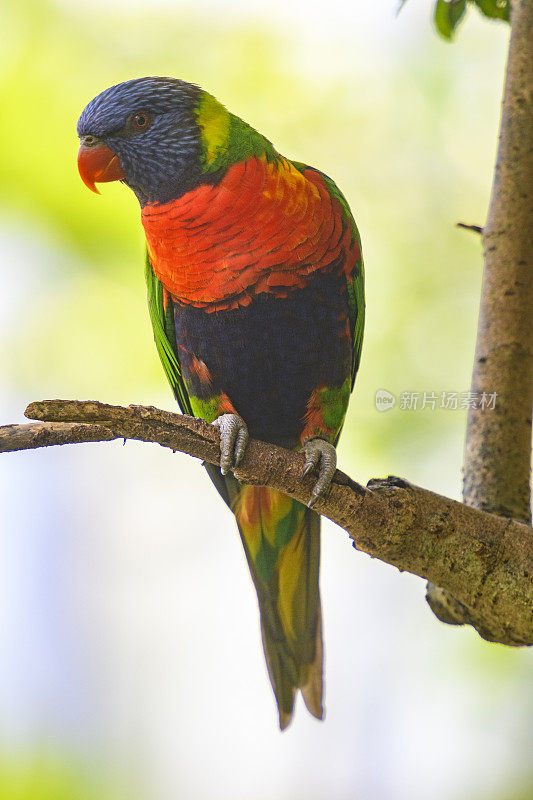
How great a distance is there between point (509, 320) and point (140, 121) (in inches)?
40.1

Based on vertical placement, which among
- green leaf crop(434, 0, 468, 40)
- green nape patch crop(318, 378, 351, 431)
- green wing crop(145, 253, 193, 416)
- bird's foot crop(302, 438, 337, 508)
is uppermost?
green leaf crop(434, 0, 468, 40)

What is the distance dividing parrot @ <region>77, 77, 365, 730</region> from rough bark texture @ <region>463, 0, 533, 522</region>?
34 cm

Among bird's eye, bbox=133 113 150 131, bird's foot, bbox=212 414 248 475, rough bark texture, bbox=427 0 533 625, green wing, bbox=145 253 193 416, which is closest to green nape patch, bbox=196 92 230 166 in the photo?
bird's eye, bbox=133 113 150 131

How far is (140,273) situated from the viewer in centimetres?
265

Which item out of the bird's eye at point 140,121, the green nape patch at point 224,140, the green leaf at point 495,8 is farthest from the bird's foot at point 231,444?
the green leaf at point 495,8

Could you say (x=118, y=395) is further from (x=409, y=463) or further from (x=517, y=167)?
(x=517, y=167)

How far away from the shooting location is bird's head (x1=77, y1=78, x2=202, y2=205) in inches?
61.8

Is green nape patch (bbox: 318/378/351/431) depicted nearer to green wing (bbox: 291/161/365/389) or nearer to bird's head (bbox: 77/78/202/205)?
green wing (bbox: 291/161/365/389)

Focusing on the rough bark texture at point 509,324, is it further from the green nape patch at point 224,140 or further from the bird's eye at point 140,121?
the bird's eye at point 140,121

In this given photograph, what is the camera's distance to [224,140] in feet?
5.20

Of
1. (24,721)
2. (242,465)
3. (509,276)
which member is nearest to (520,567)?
(242,465)

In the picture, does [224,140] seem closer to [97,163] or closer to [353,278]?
[97,163]

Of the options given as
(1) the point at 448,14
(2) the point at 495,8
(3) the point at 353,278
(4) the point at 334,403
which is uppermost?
(2) the point at 495,8

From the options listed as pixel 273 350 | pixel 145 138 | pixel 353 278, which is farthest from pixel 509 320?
pixel 145 138
